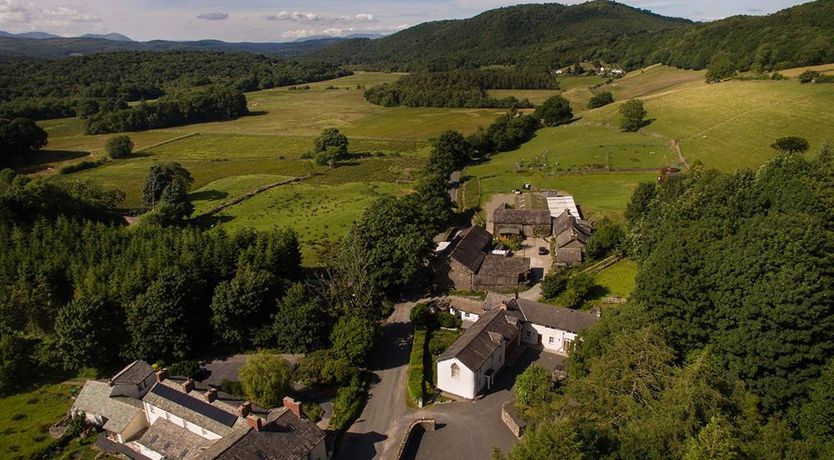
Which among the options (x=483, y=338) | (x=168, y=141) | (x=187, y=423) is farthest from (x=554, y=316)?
(x=168, y=141)

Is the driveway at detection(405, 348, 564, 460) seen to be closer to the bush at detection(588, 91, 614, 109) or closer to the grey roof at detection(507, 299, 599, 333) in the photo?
the grey roof at detection(507, 299, 599, 333)

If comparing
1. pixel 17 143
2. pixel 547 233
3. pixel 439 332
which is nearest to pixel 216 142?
pixel 17 143

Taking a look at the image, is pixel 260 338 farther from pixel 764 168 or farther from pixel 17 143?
pixel 17 143

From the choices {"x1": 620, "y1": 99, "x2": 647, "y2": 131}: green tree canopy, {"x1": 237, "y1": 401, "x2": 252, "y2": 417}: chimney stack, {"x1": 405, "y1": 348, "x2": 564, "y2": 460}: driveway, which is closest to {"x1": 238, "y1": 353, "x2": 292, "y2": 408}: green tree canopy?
{"x1": 237, "y1": 401, "x2": 252, "y2": 417}: chimney stack

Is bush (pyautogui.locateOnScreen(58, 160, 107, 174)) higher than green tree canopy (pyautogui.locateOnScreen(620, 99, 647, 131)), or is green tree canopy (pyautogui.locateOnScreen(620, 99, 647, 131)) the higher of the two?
green tree canopy (pyautogui.locateOnScreen(620, 99, 647, 131))

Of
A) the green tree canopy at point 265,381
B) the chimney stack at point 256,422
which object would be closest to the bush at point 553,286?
the green tree canopy at point 265,381

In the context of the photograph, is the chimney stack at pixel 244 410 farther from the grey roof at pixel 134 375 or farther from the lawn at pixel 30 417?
the lawn at pixel 30 417

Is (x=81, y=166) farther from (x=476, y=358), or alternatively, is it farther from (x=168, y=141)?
(x=476, y=358)
